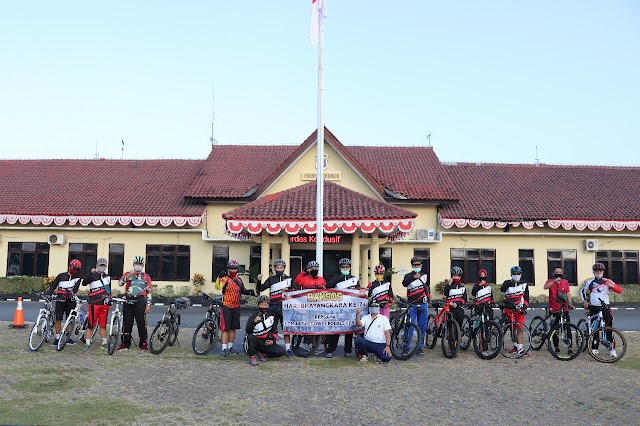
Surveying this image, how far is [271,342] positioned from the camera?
35.5 feet

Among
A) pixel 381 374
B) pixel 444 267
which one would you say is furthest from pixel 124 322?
pixel 444 267

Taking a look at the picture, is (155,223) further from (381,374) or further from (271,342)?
(381,374)

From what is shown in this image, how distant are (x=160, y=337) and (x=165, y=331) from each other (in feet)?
0.51

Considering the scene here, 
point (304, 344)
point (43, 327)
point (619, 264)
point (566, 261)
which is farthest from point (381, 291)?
point (619, 264)

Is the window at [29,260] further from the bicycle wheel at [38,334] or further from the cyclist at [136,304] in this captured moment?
the cyclist at [136,304]

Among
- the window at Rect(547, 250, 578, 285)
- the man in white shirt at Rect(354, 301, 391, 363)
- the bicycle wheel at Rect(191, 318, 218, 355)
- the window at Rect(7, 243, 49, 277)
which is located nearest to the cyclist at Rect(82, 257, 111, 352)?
the bicycle wheel at Rect(191, 318, 218, 355)

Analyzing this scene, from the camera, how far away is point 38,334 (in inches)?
457

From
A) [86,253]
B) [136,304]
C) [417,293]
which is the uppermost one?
[86,253]

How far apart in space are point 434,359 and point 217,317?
4.46 meters

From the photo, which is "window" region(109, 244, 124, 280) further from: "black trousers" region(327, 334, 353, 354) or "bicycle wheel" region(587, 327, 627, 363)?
"bicycle wheel" region(587, 327, 627, 363)

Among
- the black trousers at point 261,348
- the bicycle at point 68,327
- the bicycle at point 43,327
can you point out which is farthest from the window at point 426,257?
the bicycle at point 43,327

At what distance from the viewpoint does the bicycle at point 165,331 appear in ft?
37.4

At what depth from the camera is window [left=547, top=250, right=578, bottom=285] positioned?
2614cm

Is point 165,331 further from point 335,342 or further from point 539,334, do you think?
point 539,334
